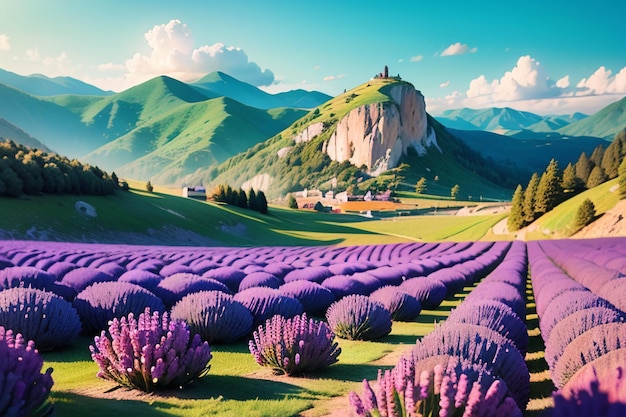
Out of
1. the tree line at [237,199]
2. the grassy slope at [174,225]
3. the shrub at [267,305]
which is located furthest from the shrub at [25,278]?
the tree line at [237,199]

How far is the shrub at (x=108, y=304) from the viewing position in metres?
8.61

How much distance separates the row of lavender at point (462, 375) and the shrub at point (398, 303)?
4.95 meters

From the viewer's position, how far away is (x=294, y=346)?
705 centimetres

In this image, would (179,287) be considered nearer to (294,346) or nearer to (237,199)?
(294,346)

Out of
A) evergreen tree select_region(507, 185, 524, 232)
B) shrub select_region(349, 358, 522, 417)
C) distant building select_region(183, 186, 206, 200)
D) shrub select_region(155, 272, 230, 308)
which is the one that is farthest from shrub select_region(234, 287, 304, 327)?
distant building select_region(183, 186, 206, 200)

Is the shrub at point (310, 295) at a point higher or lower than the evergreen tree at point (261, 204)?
lower

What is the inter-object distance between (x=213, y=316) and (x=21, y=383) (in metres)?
5.11

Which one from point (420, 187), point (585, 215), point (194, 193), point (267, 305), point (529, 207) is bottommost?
point (267, 305)

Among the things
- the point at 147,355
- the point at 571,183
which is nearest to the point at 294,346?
the point at 147,355

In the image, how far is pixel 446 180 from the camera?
191250mm

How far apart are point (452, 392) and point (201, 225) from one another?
64.2m

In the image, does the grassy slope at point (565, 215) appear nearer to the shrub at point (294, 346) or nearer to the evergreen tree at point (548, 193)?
the evergreen tree at point (548, 193)

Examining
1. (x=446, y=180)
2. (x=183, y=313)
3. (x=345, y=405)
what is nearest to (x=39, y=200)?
(x=183, y=313)

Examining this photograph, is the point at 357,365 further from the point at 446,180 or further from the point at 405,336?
the point at 446,180
